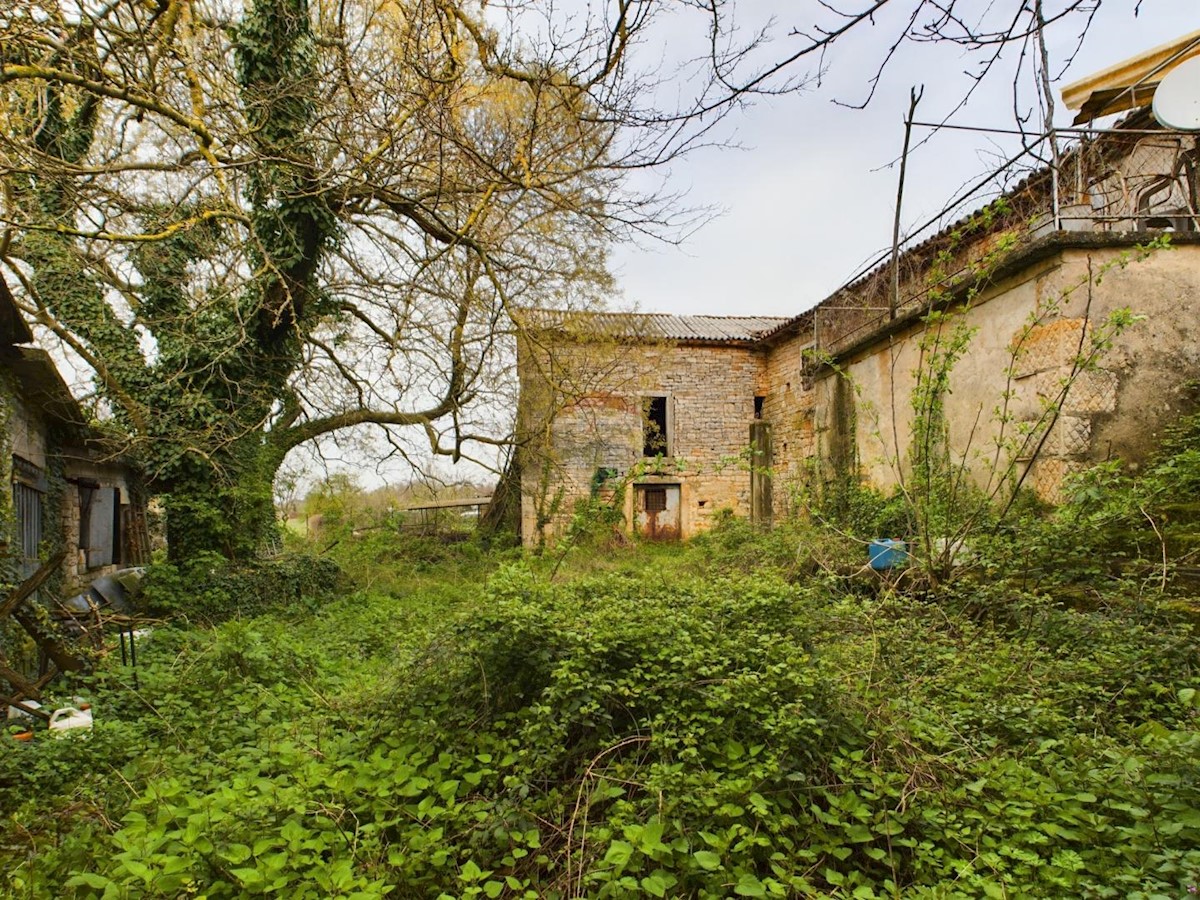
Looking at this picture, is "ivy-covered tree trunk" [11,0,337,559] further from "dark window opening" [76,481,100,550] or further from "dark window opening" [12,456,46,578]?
"dark window opening" [12,456,46,578]

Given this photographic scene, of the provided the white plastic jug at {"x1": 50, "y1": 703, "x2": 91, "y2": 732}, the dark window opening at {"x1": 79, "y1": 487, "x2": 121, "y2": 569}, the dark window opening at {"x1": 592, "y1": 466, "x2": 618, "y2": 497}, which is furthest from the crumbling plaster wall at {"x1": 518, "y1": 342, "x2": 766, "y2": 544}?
the white plastic jug at {"x1": 50, "y1": 703, "x2": 91, "y2": 732}

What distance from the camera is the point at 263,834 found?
8.84 ft

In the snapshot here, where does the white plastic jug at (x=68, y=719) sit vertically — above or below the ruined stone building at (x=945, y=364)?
below

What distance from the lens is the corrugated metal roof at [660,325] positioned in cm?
1271

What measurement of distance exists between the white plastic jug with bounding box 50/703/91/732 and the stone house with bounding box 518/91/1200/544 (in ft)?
14.8

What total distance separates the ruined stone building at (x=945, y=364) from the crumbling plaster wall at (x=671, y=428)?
0.06 m

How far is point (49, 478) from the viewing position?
812 cm

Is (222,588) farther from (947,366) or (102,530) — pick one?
(947,366)

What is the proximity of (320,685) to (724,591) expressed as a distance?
3.47m

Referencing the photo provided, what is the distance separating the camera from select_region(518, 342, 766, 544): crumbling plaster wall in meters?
15.7

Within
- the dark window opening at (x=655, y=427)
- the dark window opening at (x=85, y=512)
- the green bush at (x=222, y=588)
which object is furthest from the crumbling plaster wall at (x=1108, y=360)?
the dark window opening at (x=85, y=512)

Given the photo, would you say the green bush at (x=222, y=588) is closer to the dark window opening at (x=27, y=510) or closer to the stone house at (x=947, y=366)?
the dark window opening at (x=27, y=510)

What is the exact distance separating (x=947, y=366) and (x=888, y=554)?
2.26 meters

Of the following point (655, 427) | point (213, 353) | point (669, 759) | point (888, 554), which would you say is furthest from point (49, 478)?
point (655, 427)
